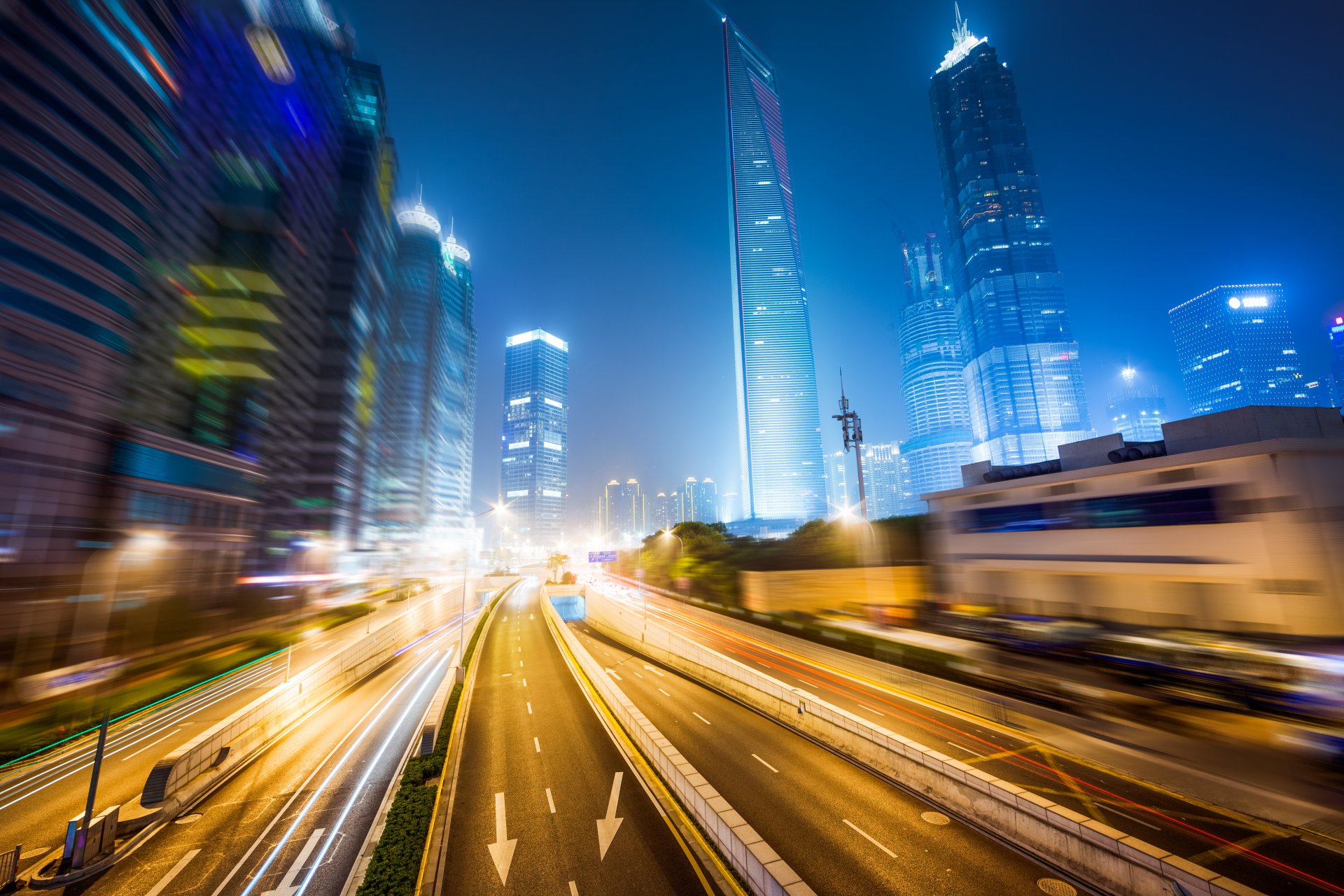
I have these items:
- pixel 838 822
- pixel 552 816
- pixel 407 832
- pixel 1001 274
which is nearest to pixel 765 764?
pixel 838 822

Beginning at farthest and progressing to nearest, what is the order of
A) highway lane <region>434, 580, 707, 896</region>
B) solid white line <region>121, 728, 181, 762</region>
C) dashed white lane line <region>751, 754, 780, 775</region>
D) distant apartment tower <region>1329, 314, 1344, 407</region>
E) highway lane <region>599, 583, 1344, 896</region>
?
distant apartment tower <region>1329, 314, 1344, 407</region>
solid white line <region>121, 728, 181, 762</region>
dashed white lane line <region>751, 754, 780, 775</region>
highway lane <region>434, 580, 707, 896</region>
highway lane <region>599, 583, 1344, 896</region>

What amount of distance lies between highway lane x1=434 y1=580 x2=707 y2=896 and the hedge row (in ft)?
2.65

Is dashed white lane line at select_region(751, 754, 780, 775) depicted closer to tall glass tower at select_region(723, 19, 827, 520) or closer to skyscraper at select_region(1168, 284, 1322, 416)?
tall glass tower at select_region(723, 19, 827, 520)

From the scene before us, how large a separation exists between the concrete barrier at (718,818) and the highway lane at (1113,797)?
9.65 meters

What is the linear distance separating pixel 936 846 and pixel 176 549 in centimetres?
6503

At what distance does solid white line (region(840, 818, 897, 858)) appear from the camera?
12.8 m

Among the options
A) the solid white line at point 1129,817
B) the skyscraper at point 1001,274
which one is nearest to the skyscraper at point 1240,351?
the skyscraper at point 1001,274

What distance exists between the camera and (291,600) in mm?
62438

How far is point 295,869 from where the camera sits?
13.5 meters

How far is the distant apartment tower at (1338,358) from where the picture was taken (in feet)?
416

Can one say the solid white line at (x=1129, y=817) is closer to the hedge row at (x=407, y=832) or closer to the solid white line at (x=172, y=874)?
the hedge row at (x=407, y=832)

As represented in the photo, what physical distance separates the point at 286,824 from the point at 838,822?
58.2 feet

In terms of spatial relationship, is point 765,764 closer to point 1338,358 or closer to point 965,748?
point 965,748

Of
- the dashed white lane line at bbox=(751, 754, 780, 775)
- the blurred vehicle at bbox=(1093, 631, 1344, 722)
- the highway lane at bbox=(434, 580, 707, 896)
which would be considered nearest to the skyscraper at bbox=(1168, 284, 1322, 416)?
the blurred vehicle at bbox=(1093, 631, 1344, 722)
